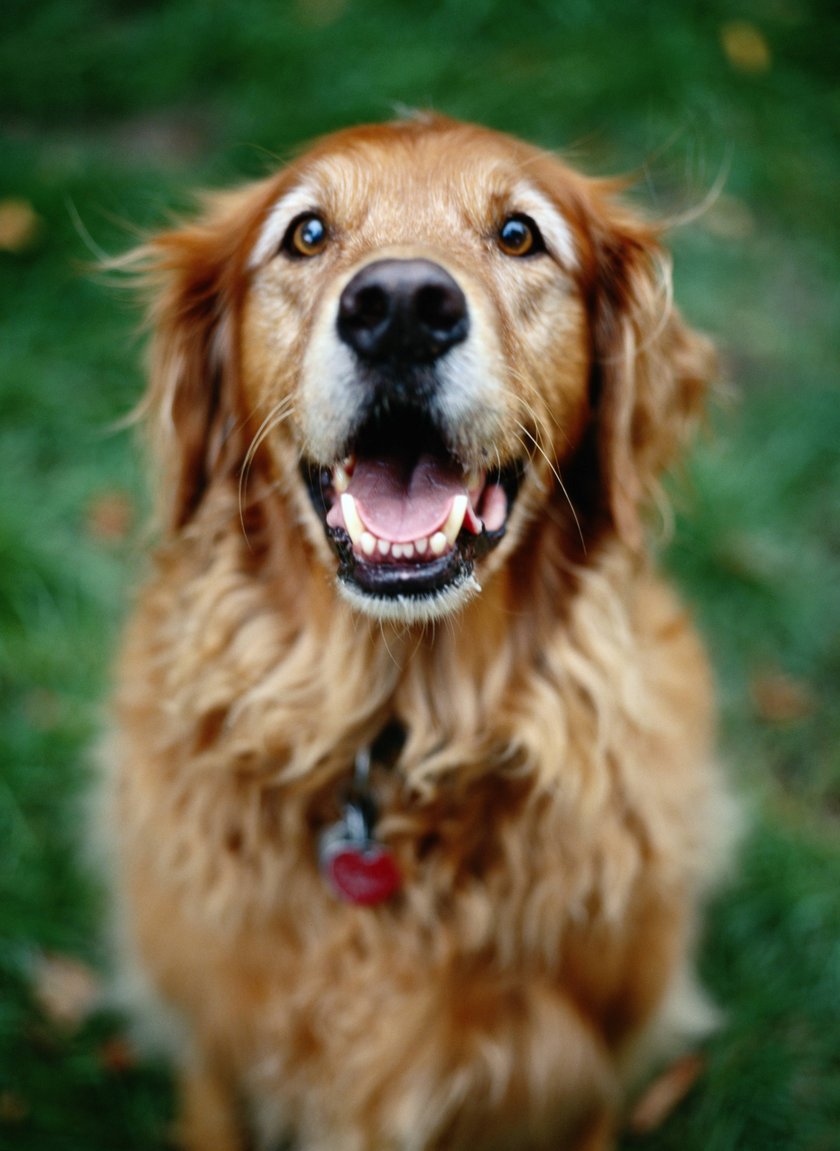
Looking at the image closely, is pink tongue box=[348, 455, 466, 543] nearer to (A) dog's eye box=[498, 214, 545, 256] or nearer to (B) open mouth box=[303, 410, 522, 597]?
(B) open mouth box=[303, 410, 522, 597]

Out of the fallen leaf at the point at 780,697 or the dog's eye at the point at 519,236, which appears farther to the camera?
the fallen leaf at the point at 780,697

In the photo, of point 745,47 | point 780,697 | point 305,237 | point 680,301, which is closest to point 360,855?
point 305,237

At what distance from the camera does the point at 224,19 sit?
5574mm

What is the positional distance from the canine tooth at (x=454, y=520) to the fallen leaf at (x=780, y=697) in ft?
7.88

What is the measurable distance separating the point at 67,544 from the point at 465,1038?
8.38 ft

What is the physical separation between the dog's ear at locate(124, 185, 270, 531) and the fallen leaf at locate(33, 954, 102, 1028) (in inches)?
63.6

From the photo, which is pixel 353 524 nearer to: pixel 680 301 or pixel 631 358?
pixel 631 358

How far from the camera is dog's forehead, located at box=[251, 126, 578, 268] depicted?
226 cm

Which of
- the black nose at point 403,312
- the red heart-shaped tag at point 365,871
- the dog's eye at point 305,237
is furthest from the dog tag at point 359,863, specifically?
the dog's eye at point 305,237

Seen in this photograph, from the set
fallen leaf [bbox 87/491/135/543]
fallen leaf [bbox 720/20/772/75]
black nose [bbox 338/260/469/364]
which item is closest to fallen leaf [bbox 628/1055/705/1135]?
black nose [bbox 338/260/469/364]

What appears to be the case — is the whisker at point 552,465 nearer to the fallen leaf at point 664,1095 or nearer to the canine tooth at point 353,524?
the canine tooth at point 353,524

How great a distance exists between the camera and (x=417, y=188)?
2.27 metres

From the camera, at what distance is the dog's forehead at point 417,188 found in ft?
7.43

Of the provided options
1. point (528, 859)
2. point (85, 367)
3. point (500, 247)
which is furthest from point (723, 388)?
point (85, 367)
